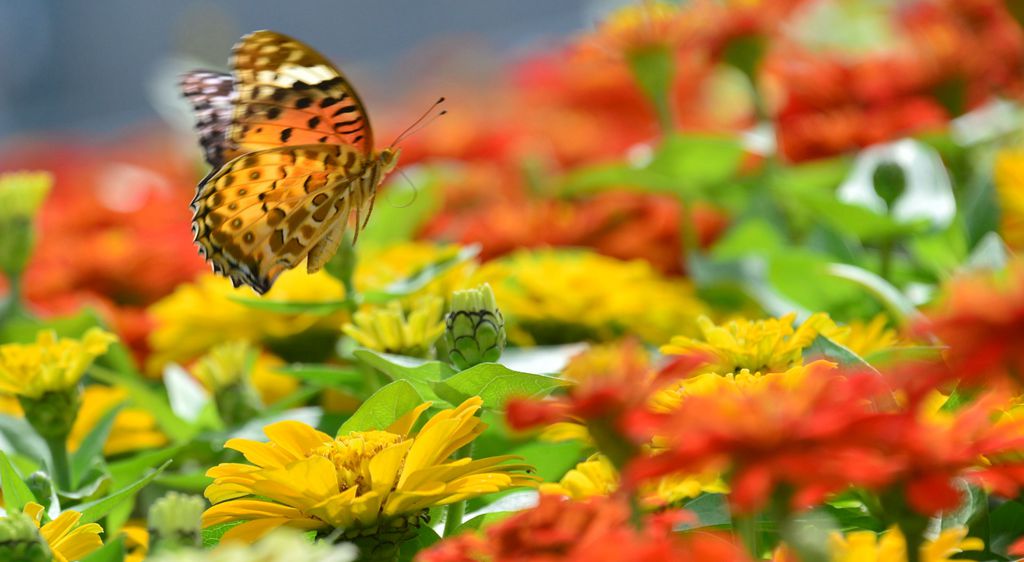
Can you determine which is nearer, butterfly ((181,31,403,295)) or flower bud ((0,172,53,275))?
butterfly ((181,31,403,295))

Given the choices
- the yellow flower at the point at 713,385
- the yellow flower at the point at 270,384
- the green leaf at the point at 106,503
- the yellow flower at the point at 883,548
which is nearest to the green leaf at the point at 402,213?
the yellow flower at the point at 270,384

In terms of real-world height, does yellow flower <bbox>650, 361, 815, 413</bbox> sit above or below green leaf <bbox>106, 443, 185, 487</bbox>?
above

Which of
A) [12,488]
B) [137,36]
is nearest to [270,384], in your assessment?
[12,488]

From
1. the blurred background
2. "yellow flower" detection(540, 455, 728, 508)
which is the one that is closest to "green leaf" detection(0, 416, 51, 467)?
"yellow flower" detection(540, 455, 728, 508)

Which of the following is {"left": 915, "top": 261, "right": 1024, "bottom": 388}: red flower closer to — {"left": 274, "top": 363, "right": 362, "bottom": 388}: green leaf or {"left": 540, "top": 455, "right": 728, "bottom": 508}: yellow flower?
{"left": 540, "top": 455, "right": 728, "bottom": 508}: yellow flower

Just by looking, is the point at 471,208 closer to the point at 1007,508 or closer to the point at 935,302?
the point at 935,302

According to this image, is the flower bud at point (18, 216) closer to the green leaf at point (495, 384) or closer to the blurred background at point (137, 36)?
the green leaf at point (495, 384)
